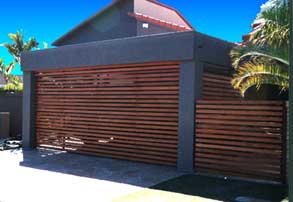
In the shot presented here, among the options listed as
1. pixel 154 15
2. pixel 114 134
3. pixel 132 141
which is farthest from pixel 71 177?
pixel 154 15

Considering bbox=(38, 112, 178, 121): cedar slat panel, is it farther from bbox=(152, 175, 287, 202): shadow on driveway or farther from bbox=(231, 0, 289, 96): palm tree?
bbox=(231, 0, 289, 96): palm tree

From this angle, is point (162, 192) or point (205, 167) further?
point (205, 167)

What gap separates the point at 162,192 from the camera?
6820mm

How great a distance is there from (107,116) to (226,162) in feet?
12.8

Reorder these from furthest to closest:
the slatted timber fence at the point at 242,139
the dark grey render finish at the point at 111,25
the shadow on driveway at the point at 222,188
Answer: the dark grey render finish at the point at 111,25 → the slatted timber fence at the point at 242,139 → the shadow on driveway at the point at 222,188

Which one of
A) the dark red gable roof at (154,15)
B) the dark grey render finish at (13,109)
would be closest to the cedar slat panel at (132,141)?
the dark grey render finish at (13,109)

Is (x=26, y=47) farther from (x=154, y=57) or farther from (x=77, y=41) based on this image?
(x=154, y=57)

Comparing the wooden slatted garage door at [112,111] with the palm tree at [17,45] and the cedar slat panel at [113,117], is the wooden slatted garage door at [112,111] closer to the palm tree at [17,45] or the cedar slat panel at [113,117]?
the cedar slat panel at [113,117]

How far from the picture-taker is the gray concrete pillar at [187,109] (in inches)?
343

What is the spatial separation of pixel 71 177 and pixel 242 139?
3.95 m

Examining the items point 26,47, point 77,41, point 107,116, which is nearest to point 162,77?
point 107,116

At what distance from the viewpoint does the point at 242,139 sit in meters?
8.05

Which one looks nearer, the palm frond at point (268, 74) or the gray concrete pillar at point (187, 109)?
the palm frond at point (268, 74)

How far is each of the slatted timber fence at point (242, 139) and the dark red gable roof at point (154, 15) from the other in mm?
10212
